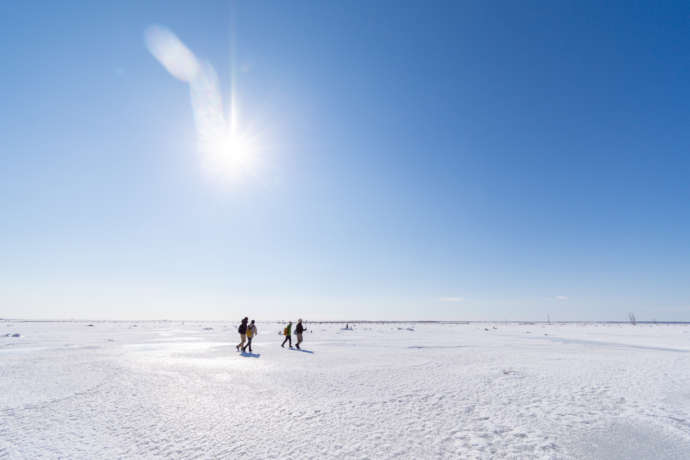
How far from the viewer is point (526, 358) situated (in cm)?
1803

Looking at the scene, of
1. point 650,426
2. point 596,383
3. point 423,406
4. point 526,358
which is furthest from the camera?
point 526,358

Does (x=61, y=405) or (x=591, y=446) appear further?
(x=61, y=405)

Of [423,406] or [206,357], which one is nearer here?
[423,406]

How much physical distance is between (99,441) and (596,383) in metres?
15.4

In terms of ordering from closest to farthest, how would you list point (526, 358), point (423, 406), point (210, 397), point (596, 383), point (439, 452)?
point (439, 452) < point (423, 406) < point (210, 397) < point (596, 383) < point (526, 358)

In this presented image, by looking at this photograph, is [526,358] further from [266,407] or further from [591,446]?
[266,407]

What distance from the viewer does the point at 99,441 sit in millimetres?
6688

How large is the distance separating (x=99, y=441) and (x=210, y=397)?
3.45 meters

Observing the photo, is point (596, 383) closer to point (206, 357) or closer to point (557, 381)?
point (557, 381)

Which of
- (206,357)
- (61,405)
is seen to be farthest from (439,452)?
(206,357)

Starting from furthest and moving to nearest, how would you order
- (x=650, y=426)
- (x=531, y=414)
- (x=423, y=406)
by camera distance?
(x=423, y=406)
(x=531, y=414)
(x=650, y=426)

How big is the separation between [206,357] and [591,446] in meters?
17.9

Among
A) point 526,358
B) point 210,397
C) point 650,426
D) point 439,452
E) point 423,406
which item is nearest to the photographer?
point 439,452

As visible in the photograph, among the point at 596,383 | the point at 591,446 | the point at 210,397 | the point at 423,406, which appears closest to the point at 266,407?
the point at 210,397
